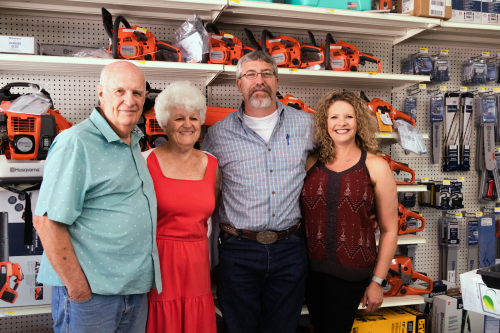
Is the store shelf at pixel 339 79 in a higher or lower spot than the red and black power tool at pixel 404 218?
higher

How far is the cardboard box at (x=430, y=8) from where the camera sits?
2.73 m

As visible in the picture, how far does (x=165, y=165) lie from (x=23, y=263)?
1.00m

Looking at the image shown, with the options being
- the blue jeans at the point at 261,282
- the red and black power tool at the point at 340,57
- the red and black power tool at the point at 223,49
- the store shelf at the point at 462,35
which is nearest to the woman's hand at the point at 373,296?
the blue jeans at the point at 261,282

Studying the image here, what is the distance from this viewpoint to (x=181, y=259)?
1.82 m

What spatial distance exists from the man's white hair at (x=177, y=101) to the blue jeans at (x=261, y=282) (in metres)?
0.75

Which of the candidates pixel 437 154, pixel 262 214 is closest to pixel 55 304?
pixel 262 214

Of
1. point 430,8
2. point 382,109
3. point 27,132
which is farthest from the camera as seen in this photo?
point 382,109

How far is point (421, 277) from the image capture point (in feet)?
9.82

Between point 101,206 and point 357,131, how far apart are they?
1475 mm

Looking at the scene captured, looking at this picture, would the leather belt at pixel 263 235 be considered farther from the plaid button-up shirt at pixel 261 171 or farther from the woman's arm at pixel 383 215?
the woman's arm at pixel 383 215

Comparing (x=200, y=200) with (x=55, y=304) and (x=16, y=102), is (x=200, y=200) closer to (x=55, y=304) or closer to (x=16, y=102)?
(x=55, y=304)

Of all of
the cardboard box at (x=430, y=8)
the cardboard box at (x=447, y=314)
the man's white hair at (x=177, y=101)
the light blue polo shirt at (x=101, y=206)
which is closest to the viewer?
the light blue polo shirt at (x=101, y=206)

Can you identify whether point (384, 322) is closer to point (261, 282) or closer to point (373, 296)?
point (373, 296)

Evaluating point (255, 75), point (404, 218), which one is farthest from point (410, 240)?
point (255, 75)
